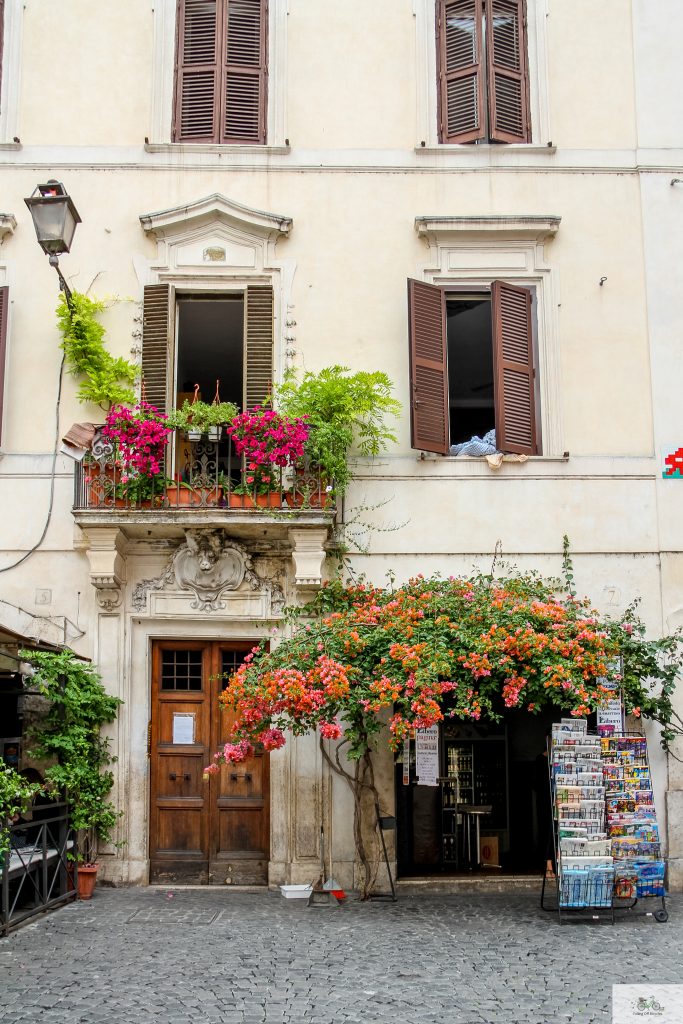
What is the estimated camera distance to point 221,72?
12031 millimetres

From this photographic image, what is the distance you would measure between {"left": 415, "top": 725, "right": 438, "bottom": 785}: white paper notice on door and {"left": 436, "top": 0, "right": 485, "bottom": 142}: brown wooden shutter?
6.30 m

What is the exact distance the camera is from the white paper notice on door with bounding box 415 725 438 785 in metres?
10.7

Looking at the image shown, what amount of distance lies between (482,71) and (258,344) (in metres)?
3.93

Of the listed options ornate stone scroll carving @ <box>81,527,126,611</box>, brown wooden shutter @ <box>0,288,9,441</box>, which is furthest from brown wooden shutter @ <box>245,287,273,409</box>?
brown wooden shutter @ <box>0,288,9,441</box>

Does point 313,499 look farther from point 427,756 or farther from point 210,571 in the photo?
point 427,756

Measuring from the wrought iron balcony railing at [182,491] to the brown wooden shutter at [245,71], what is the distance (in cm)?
369

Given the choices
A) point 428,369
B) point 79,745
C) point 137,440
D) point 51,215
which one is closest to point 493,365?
point 428,369

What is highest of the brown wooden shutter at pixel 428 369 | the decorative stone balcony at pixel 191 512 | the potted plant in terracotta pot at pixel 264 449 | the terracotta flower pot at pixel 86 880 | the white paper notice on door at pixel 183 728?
the brown wooden shutter at pixel 428 369

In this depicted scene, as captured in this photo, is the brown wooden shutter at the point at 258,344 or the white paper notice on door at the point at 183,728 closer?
the white paper notice on door at the point at 183,728

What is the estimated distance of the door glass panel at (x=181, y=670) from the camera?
36.9ft

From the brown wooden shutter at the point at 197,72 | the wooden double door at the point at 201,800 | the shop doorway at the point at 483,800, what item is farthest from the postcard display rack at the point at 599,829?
the brown wooden shutter at the point at 197,72

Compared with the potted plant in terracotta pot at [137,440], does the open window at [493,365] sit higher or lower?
higher

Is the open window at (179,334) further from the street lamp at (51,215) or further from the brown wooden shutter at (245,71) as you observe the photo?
the brown wooden shutter at (245,71)

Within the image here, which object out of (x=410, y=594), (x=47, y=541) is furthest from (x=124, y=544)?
(x=410, y=594)
